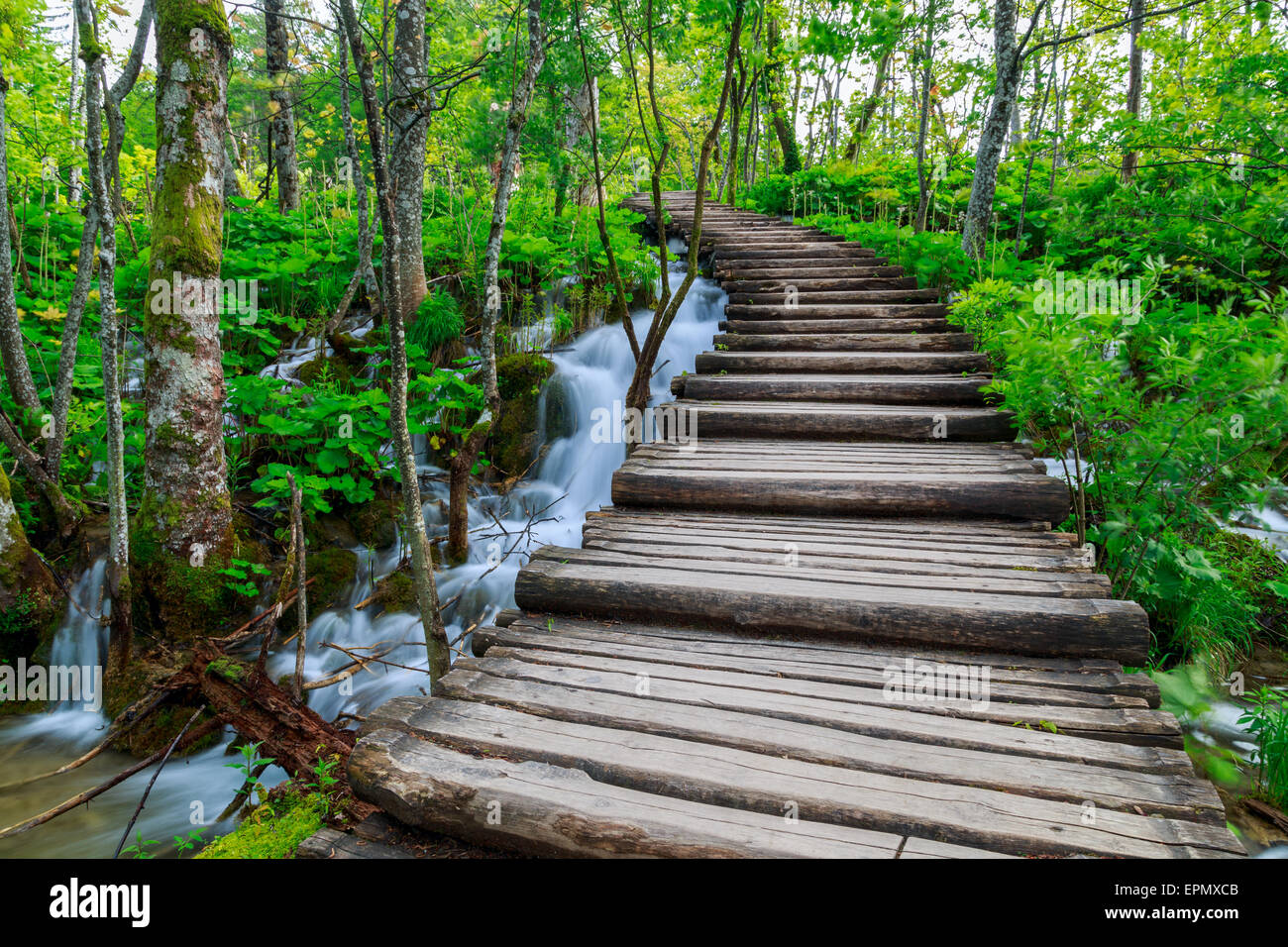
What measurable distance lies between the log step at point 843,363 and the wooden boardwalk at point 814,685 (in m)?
1.12

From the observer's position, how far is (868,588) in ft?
9.80

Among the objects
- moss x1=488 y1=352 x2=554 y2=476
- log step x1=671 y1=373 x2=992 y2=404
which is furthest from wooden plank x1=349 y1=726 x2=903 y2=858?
moss x1=488 y1=352 x2=554 y2=476

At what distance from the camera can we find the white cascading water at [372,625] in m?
3.32

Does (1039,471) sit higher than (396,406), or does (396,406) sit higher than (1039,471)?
(396,406)

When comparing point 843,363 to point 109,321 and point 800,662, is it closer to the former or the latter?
point 800,662

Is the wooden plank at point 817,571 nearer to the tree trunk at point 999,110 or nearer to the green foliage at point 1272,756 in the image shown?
the green foliage at point 1272,756

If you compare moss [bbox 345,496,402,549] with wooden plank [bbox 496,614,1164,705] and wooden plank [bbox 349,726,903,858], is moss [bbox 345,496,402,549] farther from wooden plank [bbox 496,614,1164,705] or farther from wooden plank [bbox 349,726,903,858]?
wooden plank [bbox 349,726,903,858]

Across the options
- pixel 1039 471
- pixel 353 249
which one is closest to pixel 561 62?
pixel 353 249

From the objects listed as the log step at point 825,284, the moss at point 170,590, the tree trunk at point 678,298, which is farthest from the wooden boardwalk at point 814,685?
the log step at point 825,284
